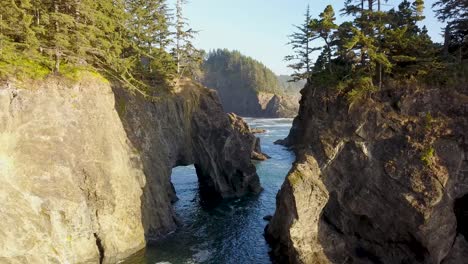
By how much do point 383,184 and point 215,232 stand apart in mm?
19292

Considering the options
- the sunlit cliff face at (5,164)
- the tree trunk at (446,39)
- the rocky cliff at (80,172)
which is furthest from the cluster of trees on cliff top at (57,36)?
the tree trunk at (446,39)

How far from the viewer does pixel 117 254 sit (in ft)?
108

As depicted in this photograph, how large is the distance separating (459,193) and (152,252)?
27449 millimetres

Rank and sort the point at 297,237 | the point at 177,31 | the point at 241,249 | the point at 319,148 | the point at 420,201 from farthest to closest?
the point at 177,31 < the point at 241,249 < the point at 319,148 < the point at 297,237 < the point at 420,201

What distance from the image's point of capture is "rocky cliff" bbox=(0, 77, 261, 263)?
88.3 ft

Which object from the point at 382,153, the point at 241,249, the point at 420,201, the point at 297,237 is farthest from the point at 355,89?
the point at 241,249

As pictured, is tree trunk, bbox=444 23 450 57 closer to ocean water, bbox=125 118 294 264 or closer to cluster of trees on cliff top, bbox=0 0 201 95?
ocean water, bbox=125 118 294 264

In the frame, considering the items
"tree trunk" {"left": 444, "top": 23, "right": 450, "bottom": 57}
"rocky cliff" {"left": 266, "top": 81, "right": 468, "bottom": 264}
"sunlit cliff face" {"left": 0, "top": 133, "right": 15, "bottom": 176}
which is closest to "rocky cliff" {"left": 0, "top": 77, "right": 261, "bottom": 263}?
"sunlit cliff face" {"left": 0, "top": 133, "right": 15, "bottom": 176}

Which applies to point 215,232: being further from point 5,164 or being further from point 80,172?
point 5,164

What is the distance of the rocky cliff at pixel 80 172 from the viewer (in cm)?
2692

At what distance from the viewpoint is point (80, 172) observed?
102 ft

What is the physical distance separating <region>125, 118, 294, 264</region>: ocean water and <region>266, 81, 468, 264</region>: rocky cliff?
4.69 metres

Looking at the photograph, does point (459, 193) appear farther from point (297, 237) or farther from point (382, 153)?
point (297, 237)

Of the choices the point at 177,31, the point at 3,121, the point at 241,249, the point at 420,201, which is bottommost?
the point at 241,249
